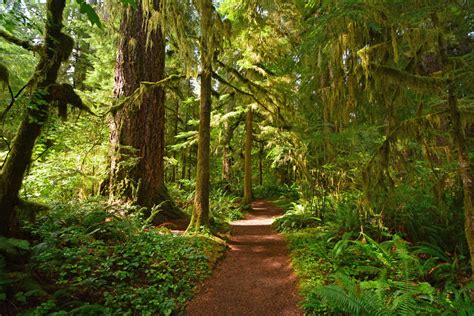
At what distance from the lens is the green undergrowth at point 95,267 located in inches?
135

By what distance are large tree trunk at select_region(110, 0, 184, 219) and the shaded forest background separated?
36mm

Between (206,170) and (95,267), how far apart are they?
11.4 ft

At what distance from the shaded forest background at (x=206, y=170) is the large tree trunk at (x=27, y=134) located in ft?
0.06

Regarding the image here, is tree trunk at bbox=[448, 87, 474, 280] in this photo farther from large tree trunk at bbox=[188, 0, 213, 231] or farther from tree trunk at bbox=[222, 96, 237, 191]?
tree trunk at bbox=[222, 96, 237, 191]

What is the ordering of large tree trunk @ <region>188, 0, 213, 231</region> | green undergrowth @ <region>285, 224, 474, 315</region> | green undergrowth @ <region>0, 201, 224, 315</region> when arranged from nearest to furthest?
1. green undergrowth @ <region>285, 224, 474, 315</region>
2. green undergrowth @ <region>0, 201, 224, 315</region>
3. large tree trunk @ <region>188, 0, 213, 231</region>

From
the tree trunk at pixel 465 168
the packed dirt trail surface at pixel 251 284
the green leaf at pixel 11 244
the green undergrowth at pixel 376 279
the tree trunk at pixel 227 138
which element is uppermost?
the tree trunk at pixel 227 138

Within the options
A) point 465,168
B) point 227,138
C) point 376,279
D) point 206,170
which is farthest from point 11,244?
point 227,138

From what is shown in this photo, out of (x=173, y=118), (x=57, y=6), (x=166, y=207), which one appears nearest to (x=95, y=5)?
(x=57, y=6)

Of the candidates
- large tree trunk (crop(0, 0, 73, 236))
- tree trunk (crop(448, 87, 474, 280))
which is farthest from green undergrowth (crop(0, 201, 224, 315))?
tree trunk (crop(448, 87, 474, 280))

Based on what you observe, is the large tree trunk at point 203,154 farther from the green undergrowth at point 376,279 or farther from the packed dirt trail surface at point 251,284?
the green undergrowth at point 376,279

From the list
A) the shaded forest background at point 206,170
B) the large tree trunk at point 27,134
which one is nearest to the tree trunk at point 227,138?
the shaded forest background at point 206,170

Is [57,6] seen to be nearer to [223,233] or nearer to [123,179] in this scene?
[123,179]

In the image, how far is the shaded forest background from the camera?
3.78 meters

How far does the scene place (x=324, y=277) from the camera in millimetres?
4602
